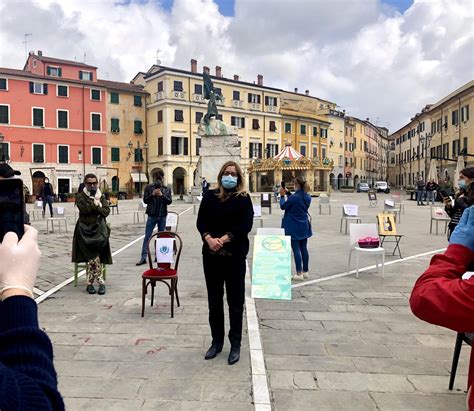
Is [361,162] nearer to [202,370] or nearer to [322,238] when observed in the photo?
[322,238]

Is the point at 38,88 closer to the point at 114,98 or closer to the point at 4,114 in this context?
the point at 4,114

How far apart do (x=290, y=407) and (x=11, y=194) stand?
2725 millimetres

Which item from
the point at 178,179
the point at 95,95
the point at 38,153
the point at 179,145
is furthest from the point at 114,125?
the point at 178,179

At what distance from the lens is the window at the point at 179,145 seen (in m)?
47.9

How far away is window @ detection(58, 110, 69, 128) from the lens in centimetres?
4331

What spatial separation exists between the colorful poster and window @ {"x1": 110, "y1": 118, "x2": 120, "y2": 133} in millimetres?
44369

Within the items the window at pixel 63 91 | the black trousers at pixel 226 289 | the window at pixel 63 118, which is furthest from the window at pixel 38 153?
the black trousers at pixel 226 289

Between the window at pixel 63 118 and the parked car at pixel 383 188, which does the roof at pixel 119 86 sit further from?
the parked car at pixel 383 188

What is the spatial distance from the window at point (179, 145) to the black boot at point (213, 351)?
4474cm

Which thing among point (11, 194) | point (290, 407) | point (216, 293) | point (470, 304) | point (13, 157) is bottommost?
point (290, 407)

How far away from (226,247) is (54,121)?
4385cm

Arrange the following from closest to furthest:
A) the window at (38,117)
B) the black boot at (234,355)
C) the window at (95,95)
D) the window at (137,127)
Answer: the black boot at (234,355), the window at (38,117), the window at (95,95), the window at (137,127)

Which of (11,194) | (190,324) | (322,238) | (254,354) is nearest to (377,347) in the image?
(254,354)

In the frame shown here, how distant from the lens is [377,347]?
4.36 metres
